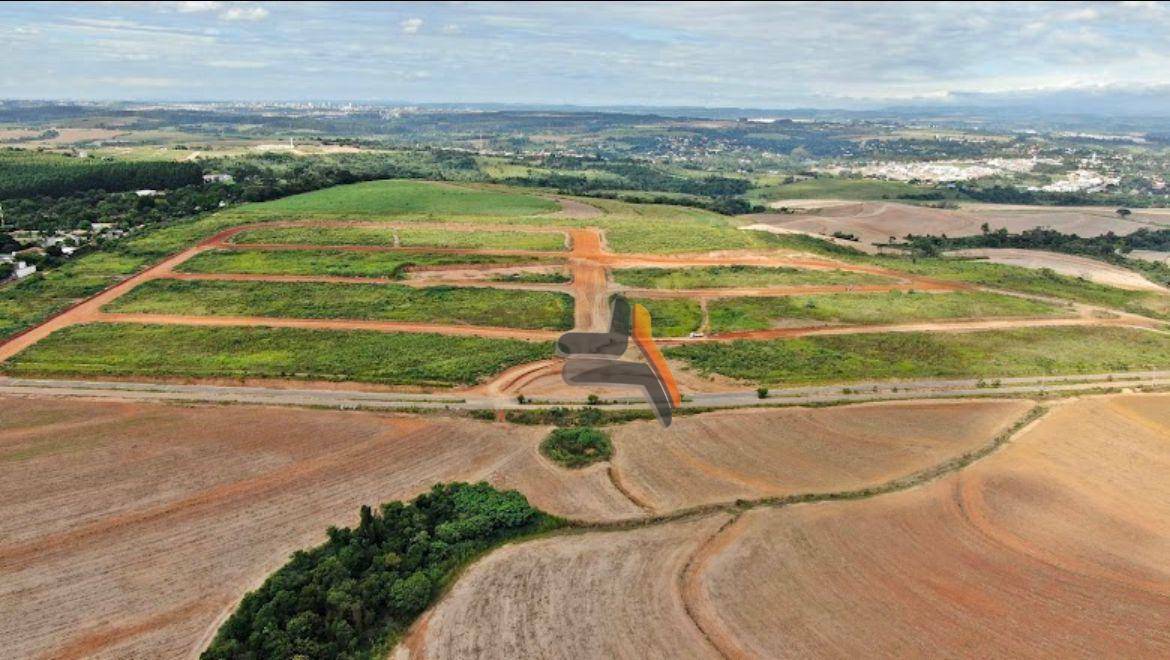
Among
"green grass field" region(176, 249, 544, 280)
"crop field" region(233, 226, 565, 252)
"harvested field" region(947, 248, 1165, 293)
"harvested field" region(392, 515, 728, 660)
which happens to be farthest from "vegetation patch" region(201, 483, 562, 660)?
"harvested field" region(947, 248, 1165, 293)

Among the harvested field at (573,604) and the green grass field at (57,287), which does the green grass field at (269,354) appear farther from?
the harvested field at (573,604)

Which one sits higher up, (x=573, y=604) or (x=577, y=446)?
(x=577, y=446)

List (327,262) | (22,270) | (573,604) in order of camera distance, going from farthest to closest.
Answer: (327,262) → (22,270) → (573,604)

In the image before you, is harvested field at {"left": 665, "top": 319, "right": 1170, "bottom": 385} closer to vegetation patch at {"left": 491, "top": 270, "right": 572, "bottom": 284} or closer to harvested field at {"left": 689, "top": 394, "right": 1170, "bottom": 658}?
harvested field at {"left": 689, "top": 394, "right": 1170, "bottom": 658}

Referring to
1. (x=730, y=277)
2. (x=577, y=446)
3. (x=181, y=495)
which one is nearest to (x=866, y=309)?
(x=730, y=277)

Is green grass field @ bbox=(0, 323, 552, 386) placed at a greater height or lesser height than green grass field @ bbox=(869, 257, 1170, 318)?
lesser

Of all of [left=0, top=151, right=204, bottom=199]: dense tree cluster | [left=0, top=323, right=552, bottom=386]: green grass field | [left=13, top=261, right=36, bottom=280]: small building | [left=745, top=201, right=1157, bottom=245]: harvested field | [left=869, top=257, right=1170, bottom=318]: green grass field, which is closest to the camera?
[left=0, top=323, right=552, bottom=386]: green grass field

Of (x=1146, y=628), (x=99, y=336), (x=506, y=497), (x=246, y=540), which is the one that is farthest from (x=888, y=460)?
(x=99, y=336)

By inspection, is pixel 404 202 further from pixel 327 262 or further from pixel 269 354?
pixel 269 354
